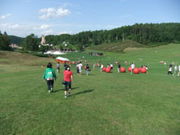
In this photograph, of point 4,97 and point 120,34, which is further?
point 120,34

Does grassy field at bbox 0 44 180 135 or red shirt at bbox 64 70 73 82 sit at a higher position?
red shirt at bbox 64 70 73 82

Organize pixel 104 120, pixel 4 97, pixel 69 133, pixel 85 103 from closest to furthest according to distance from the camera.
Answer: pixel 69 133, pixel 104 120, pixel 85 103, pixel 4 97

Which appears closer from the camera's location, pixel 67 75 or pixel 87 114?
pixel 87 114

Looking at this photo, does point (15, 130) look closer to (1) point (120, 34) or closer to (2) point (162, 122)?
(2) point (162, 122)

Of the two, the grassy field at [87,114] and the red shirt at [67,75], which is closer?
the grassy field at [87,114]

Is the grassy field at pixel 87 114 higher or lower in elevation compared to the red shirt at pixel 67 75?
lower

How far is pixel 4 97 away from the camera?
14398mm

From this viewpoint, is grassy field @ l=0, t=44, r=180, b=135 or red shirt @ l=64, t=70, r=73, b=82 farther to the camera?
red shirt @ l=64, t=70, r=73, b=82

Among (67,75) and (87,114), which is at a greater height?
(67,75)

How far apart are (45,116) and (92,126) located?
267cm

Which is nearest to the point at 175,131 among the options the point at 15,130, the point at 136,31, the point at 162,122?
the point at 162,122

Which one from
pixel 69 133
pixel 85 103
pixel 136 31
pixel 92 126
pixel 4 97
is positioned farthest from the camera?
pixel 136 31

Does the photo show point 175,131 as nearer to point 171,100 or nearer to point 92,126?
point 92,126

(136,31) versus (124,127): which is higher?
(136,31)
